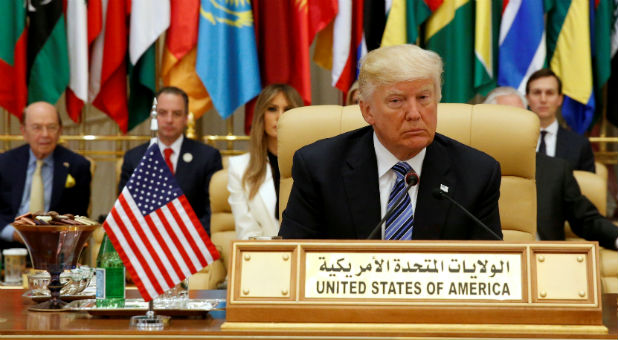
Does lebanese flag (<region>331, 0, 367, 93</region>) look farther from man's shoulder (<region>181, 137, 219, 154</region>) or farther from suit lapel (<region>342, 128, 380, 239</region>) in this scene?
suit lapel (<region>342, 128, 380, 239</region>)

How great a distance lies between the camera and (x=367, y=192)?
9.32 feet

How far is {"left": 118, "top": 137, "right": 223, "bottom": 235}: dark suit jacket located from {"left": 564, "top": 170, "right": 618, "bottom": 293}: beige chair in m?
2.29

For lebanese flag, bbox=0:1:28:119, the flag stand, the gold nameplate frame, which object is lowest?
the flag stand

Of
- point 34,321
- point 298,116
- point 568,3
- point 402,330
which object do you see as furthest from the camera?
point 568,3

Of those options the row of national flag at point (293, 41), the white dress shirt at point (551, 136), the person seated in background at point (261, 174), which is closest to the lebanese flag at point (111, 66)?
the row of national flag at point (293, 41)

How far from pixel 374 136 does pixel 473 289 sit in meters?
0.98

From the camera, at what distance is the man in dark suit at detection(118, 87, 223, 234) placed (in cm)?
585

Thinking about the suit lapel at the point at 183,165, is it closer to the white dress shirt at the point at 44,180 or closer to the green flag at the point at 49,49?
the white dress shirt at the point at 44,180

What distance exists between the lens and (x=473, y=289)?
2.09 metres

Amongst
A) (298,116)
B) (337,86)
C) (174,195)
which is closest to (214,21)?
(337,86)

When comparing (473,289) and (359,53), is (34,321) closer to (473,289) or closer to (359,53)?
(473,289)

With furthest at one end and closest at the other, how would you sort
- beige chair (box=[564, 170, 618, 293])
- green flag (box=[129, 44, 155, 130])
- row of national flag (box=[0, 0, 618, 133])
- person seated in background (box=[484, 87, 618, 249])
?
green flag (box=[129, 44, 155, 130])
row of national flag (box=[0, 0, 618, 133])
beige chair (box=[564, 170, 618, 293])
person seated in background (box=[484, 87, 618, 249])

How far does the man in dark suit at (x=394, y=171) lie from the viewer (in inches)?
105

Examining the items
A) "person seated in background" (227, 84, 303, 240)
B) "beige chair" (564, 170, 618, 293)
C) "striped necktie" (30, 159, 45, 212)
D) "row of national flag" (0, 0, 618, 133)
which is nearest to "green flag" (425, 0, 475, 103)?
"row of national flag" (0, 0, 618, 133)
